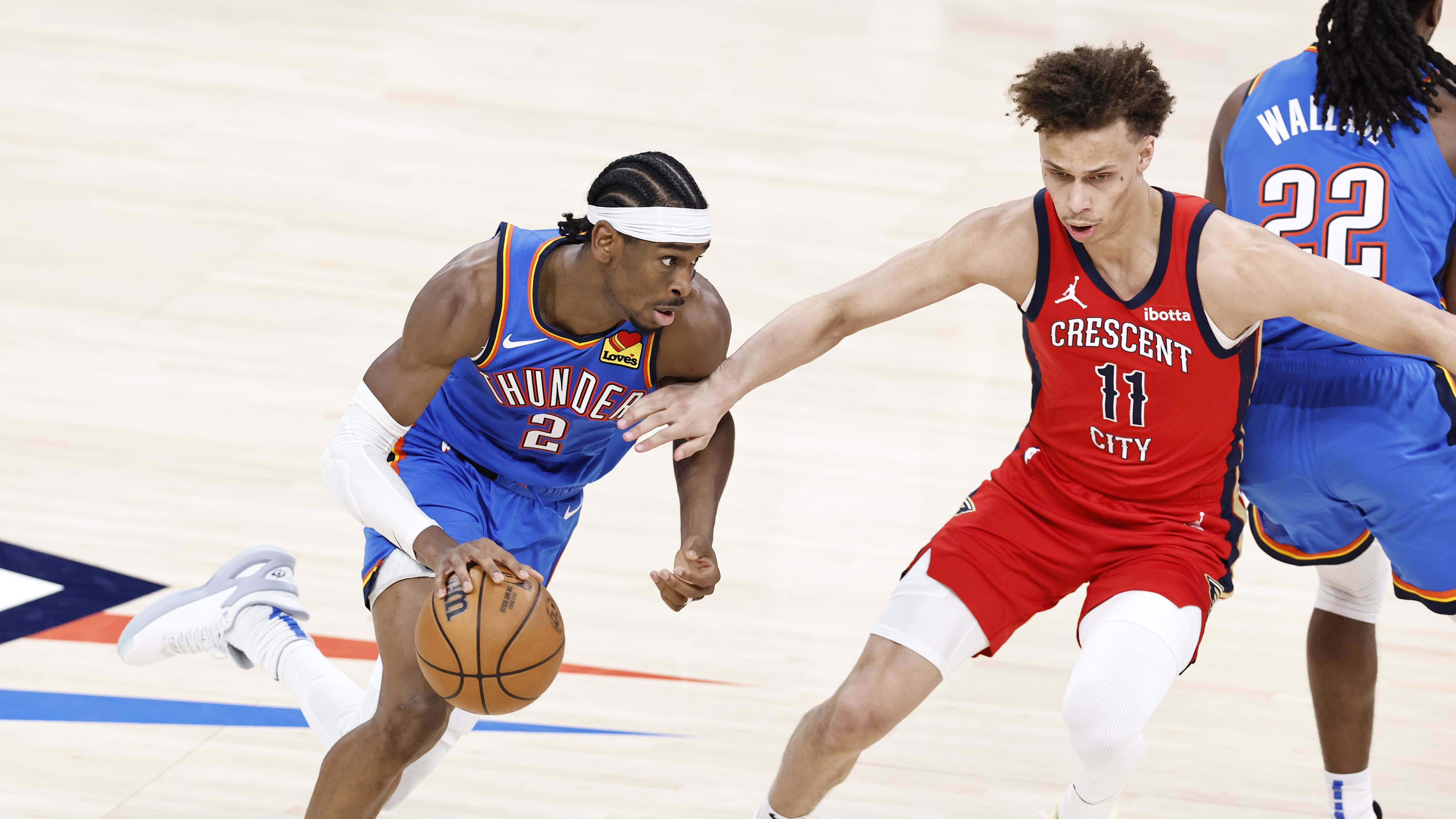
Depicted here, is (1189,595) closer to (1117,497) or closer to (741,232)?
(1117,497)

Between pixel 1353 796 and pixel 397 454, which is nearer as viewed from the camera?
pixel 397 454

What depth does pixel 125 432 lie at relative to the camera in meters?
6.27

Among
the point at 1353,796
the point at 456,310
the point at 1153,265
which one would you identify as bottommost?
the point at 1353,796

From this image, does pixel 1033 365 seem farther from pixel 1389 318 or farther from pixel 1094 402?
pixel 1389 318

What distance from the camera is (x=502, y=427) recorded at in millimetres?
4039

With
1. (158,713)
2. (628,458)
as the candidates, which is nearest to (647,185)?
(158,713)

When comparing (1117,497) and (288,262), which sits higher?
(1117,497)

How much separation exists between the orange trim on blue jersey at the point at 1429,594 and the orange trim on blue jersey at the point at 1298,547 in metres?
0.13

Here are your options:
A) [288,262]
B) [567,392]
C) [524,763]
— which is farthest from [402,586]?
[288,262]

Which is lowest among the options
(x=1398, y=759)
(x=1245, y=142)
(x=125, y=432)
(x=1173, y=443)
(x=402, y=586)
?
(x=1398, y=759)

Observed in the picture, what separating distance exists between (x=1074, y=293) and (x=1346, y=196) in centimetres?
71

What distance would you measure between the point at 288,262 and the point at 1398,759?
521 cm

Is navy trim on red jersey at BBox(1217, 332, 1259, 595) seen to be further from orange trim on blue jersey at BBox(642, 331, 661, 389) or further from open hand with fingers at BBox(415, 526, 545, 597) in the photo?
open hand with fingers at BBox(415, 526, 545, 597)

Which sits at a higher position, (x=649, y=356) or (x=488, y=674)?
(x=649, y=356)
